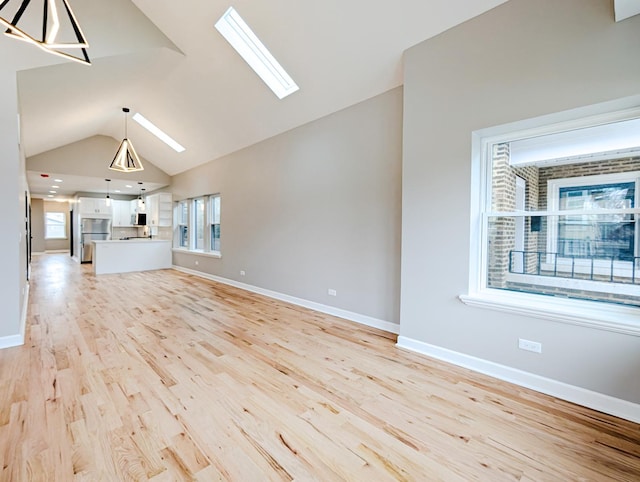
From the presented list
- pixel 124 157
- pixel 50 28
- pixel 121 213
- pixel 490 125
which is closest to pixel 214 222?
pixel 124 157

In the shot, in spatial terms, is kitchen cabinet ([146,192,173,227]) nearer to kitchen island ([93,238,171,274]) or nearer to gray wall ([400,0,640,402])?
kitchen island ([93,238,171,274])

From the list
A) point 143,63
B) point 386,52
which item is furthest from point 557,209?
point 143,63

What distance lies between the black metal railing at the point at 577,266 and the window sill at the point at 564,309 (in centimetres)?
20

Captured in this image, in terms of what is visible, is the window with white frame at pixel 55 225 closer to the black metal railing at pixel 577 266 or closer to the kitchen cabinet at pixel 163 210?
the kitchen cabinet at pixel 163 210

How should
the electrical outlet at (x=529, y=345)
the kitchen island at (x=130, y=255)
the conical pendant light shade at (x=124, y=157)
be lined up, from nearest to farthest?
1. the electrical outlet at (x=529, y=345)
2. the conical pendant light shade at (x=124, y=157)
3. the kitchen island at (x=130, y=255)

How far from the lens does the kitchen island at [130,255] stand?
759cm

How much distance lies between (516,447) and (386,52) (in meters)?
3.51

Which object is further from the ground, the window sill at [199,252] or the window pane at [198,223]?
the window pane at [198,223]

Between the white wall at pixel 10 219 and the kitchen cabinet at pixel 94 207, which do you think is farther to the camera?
the kitchen cabinet at pixel 94 207

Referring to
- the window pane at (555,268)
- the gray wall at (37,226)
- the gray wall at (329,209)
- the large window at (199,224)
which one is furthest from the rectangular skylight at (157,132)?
the gray wall at (37,226)

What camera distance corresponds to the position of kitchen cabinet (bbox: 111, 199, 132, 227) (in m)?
11.0

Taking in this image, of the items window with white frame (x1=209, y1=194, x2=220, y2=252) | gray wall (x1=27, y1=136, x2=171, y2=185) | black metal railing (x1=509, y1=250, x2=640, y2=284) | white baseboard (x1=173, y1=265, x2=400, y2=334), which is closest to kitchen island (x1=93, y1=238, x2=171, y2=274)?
gray wall (x1=27, y1=136, x2=171, y2=185)

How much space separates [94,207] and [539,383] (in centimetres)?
1274

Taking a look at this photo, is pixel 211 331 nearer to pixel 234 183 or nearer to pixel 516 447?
pixel 516 447
